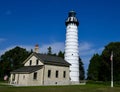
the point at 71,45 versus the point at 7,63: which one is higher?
the point at 71,45

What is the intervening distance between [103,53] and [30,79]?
3170cm

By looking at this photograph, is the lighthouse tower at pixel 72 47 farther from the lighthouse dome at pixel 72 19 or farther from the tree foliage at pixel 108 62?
the tree foliage at pixel 108 62

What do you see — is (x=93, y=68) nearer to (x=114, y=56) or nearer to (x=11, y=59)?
(x=114, y=56)

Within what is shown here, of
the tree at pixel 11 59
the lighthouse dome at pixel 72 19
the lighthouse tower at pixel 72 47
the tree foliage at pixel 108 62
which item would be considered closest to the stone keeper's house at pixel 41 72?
the lighthouse tower at pixel 72 47

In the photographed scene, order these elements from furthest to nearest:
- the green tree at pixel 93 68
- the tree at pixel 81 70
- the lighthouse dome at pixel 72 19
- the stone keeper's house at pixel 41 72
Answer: the tree at pixel 81 70, the green tree at pixel 93 68, the lighthouse dome at pixel 72 19, the stone keeper's house at pixel 41 72

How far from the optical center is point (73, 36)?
5203cm

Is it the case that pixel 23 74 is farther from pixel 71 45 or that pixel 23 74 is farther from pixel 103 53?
pixel 103 53

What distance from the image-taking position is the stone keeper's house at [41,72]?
38.0 m

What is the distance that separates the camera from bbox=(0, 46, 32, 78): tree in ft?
207

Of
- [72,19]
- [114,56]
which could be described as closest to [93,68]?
[114,56]

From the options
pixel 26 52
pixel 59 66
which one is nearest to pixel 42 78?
pixel 59 66

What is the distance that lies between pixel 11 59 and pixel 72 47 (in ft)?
76.6

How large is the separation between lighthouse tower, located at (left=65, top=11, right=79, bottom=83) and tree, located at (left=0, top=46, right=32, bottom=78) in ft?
59.8

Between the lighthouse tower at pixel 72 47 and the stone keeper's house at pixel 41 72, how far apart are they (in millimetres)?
5986
